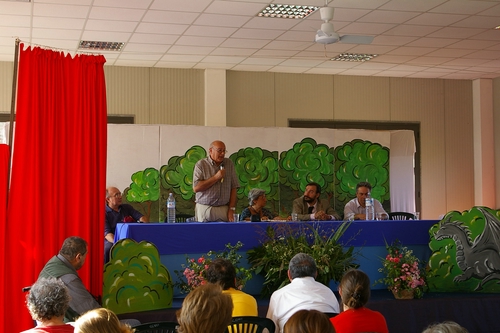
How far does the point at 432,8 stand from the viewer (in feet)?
25.5

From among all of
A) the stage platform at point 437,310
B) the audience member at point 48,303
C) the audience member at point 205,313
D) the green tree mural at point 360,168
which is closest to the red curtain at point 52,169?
the stage platform at point 437,310

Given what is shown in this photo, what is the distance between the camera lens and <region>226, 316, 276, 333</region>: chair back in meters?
3.82

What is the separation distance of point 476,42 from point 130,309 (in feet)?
21.3

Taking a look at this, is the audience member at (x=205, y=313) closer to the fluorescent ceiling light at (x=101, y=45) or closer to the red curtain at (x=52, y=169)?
the red curtain at (x=52, y=169)

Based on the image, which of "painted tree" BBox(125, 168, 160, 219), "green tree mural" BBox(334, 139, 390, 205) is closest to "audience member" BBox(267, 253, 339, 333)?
"painted tree" BBox(125, 168, 160, 219)

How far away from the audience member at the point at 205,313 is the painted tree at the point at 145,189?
7.13 metres

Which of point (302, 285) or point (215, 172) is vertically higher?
point (215, 172)

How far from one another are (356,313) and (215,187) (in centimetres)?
329

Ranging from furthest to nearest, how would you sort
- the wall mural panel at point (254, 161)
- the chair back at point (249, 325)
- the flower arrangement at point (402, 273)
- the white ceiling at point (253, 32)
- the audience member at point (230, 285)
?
the wall mural panel at point (254, 161) → the white ceiling at point (253, 32) → the flower arrangement at point (402, 273) → the audience member at point (230, 285) → the chair back at point (249, 325)

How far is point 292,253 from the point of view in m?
5.85

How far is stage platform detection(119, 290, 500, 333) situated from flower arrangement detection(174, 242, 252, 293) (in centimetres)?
19

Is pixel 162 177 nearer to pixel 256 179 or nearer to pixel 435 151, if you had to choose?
pixel 256 179

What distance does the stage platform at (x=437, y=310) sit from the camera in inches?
227

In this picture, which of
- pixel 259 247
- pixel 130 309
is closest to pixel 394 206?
pixel 259 247
